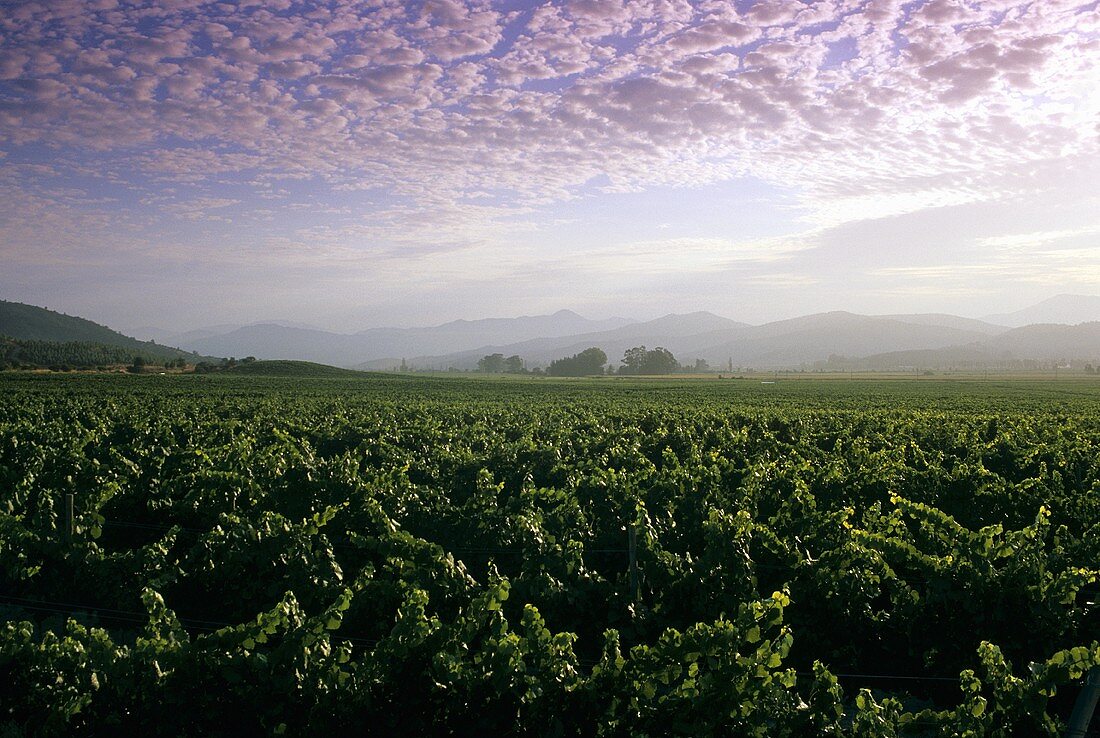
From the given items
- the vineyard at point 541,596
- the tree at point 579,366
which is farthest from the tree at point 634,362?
the vineyard at point 541,596

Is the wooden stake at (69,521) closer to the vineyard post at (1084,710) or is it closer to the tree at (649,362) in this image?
the vineyard post at (1084,710)

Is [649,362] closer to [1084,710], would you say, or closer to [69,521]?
[69,521]

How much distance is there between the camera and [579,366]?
159750 millimetres

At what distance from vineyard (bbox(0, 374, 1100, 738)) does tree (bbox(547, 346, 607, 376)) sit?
461 feet

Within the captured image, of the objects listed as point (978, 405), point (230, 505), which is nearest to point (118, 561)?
point (230, 505)

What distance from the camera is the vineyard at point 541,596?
16.7ft

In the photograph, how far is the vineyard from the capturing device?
201 inches

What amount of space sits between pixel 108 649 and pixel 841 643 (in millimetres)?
6821

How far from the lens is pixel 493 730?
16.9 ft

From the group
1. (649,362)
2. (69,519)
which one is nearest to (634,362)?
(649,362)

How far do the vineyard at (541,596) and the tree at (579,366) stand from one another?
140614mm

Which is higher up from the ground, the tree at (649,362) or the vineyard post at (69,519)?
the tree at (649,362)

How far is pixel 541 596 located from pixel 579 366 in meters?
152

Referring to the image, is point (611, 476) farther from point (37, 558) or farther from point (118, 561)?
point (37, 558)
